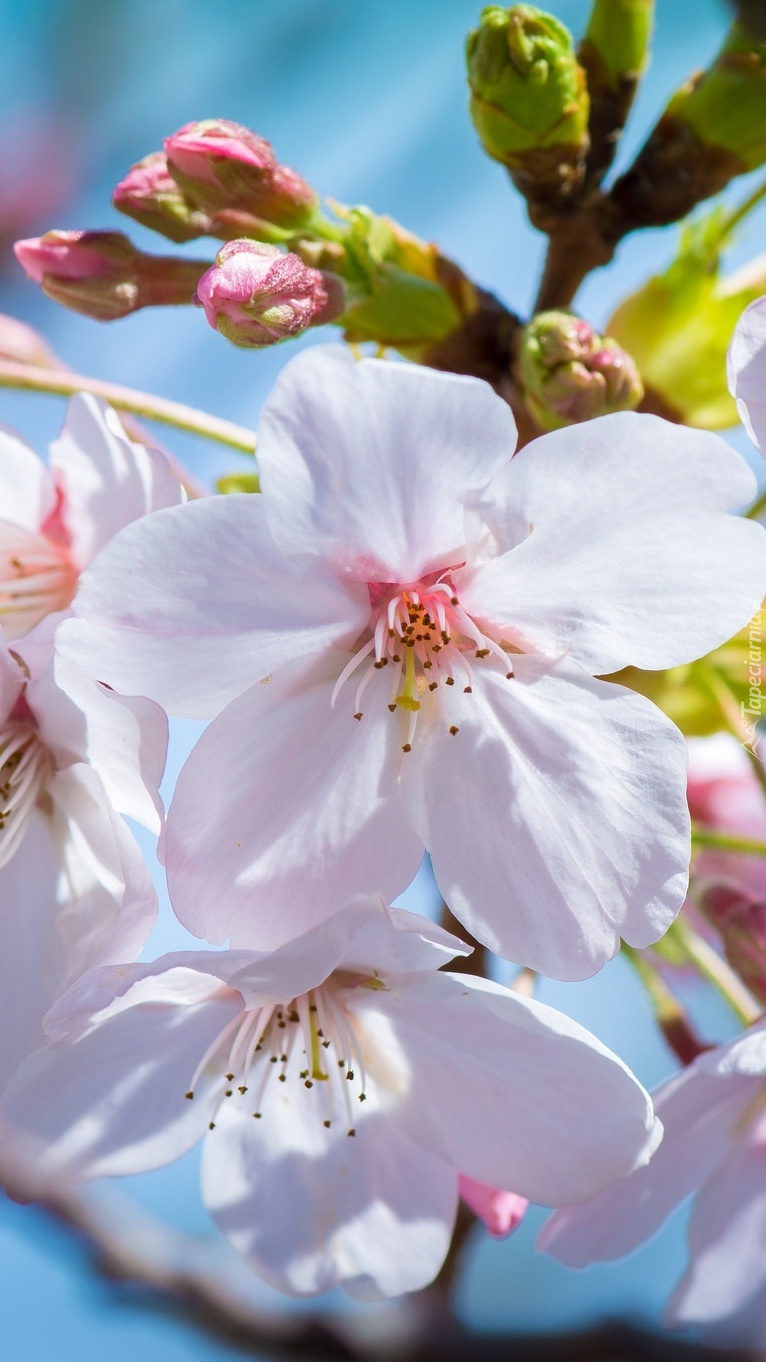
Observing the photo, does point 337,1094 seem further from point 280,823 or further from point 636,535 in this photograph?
point 636,535

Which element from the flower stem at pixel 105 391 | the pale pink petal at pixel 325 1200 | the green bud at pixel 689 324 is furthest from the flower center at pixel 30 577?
the green bud at pixel 689 324

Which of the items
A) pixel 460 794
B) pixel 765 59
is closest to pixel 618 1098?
pixel 460 794

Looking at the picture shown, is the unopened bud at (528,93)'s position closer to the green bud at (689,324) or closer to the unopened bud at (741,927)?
the green bud at (689,324)

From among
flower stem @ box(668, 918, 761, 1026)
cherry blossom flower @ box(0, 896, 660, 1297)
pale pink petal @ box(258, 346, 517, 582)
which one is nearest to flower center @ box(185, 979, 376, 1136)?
cherry blossom flower @ box(0, 896, 660, 1297)

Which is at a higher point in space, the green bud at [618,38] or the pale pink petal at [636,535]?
the green bud at [618,38]

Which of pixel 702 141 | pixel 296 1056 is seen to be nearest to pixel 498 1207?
pixel 296 1056

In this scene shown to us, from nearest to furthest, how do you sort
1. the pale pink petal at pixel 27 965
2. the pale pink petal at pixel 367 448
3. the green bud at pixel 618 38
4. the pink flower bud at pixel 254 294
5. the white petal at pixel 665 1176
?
the pale pink petal at pixel 367 448, the pink flower bud at pixel 254 294, the pale pink petal at pixel 27 965, the white petal at pixel 665 1176, the green bud at pixel 618 38
